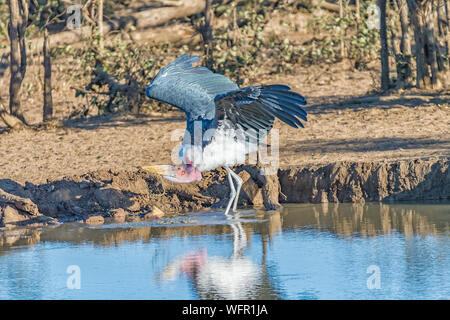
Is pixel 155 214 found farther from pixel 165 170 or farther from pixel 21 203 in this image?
pixel 21 203

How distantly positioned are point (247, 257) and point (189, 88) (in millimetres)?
2536

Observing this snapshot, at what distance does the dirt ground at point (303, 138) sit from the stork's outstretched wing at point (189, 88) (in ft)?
6.21

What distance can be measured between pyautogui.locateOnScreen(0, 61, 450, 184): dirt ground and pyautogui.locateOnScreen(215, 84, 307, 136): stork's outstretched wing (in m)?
2.06

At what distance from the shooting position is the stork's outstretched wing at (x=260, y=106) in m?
8.07

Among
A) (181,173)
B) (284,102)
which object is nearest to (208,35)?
(181,173)

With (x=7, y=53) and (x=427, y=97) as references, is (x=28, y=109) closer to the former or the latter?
(x=7, y=53)

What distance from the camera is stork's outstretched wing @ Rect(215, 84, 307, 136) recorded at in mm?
8070

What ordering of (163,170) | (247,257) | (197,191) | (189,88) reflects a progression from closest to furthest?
(247,257) → (189,88) → (163,170) → (197,191)

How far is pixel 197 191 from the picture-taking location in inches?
408

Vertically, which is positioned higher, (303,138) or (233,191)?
(303,138)

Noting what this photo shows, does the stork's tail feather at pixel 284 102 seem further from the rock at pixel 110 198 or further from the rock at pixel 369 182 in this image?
the rock at pixel 110 198

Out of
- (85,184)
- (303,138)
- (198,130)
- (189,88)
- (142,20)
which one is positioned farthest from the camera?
(142,20)

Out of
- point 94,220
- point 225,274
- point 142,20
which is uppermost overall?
point 142,20

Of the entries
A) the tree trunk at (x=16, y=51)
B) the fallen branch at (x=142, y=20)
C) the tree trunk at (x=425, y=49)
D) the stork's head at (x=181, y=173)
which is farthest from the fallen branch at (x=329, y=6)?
the stork's head at (x=181, y=173)
